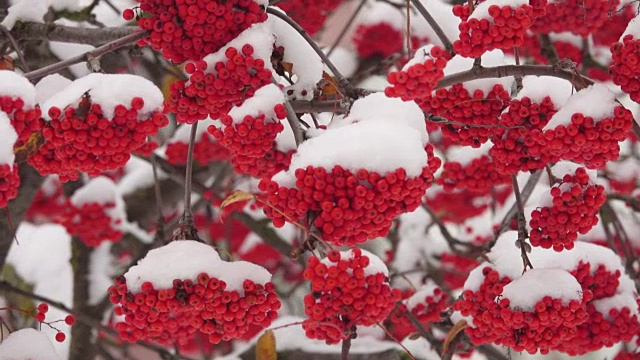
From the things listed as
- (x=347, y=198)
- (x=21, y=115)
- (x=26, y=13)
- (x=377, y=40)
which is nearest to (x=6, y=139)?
(x=21, y=115)

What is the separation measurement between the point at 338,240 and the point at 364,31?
2645 millimetres

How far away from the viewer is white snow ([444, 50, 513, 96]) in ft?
5.71

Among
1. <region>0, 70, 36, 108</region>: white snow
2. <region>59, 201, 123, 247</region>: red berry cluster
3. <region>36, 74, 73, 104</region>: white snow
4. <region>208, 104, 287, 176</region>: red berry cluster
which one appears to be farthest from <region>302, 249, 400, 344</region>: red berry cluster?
<region>59, 201, 123, 247</region>: red berry cluster

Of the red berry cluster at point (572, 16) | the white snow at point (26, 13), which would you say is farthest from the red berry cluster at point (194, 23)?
the red berry cluster at point (572, 16)

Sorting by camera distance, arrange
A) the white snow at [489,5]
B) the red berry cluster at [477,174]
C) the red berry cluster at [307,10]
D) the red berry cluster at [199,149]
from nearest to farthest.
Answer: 1. the white snow at [489,5]
2. the red berry cluster at [477,174]
3. the red berry cluster at [307,10]
4. the red berry cluster at [199,149]

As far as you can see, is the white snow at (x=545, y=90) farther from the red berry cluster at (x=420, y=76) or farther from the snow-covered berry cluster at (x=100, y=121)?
the snow-covered berry cluster at (x=100, y=121)

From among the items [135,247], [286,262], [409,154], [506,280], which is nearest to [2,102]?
[409,154]

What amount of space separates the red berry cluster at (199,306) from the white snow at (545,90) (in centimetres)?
72

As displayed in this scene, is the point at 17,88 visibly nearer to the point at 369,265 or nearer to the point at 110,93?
the point at 110,93

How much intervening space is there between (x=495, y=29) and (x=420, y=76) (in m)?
0.20

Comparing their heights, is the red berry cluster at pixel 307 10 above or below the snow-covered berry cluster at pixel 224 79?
above

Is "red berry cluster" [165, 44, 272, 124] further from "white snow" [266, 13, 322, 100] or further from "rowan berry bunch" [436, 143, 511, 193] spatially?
"rowan berry bunch" [436, 143, 511, 193]

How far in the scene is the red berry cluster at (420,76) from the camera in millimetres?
1361

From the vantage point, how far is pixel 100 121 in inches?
57.7
